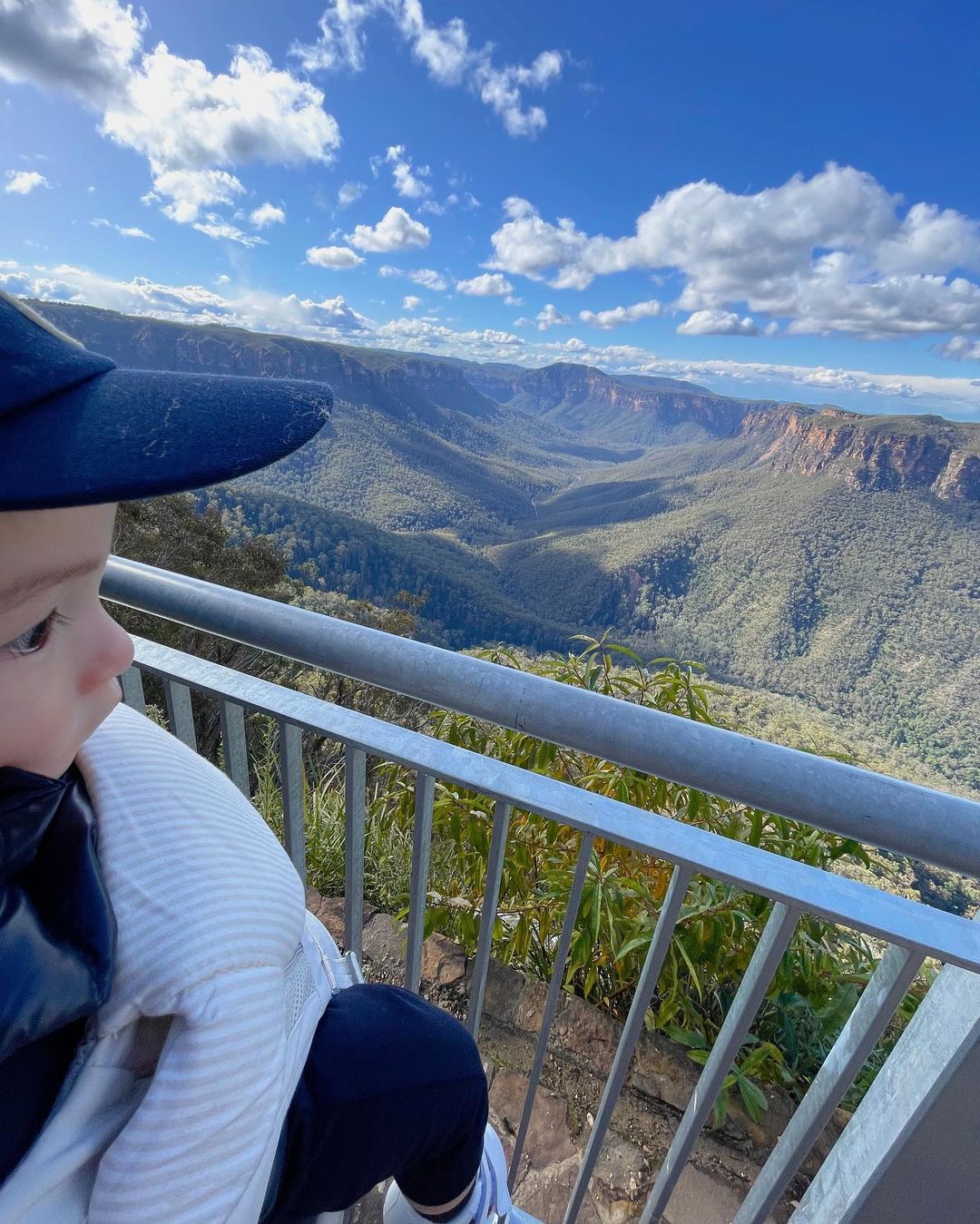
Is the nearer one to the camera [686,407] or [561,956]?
[561,956]

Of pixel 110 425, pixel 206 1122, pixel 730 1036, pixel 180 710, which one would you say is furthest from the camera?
pixel 180 710

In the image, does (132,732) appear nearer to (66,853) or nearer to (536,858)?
(66,853)

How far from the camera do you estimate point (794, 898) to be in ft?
2.18

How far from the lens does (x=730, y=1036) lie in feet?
2.86

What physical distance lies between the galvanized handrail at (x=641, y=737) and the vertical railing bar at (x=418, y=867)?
0.16 meters

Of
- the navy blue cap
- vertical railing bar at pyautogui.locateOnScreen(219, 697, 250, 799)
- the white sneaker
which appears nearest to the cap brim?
the navy blue cap

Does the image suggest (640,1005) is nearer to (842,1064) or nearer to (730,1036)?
(730,1036)

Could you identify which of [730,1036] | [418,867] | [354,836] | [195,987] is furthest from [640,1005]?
[195,987]

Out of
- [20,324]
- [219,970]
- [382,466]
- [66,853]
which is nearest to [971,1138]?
[219,970]

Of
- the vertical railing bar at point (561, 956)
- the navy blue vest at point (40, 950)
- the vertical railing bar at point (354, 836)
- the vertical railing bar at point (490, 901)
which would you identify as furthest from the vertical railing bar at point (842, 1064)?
the navy blue vest at point (40, 950)

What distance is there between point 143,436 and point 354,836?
2.57 feet

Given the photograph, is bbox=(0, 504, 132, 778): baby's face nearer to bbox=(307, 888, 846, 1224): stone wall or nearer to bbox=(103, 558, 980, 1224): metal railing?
bbox=(103, 558, 980, 1224): metal railing

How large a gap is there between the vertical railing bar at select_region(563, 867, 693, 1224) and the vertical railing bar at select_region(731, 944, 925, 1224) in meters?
0.22

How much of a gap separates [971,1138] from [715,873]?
49 centimetres
